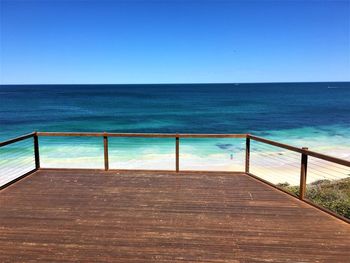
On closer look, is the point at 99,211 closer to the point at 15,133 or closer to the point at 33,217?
the point at 33,217

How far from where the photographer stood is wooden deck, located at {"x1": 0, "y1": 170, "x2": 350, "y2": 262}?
11.3 feet

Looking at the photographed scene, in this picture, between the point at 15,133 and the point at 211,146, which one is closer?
the point at 211,146

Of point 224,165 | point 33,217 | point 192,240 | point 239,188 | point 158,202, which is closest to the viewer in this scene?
point 192,240

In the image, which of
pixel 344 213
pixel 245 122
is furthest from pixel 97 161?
pixel 245 122

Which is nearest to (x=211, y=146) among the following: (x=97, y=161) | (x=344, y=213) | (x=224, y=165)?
(x=224, y=165)

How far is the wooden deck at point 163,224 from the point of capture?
3.45m

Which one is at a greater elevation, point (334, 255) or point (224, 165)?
point (334, 255)

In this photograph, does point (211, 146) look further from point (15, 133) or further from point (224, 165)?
point (15, 133)

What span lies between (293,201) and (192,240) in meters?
2.27

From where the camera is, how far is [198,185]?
5.97 m

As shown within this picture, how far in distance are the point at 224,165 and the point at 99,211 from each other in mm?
10961

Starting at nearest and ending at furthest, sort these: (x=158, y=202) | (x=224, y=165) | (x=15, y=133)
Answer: (x=158, y=202) → (x=224, y=165) → (x=15, y=133)

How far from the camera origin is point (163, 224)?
4.19m

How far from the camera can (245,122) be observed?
32.4 m
